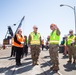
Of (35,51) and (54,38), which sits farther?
(35,51)

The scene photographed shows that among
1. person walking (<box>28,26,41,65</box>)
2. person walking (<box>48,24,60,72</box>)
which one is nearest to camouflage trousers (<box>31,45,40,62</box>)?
person walking (<box>28,26,41,65</box>)

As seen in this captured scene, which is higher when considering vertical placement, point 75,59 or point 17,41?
point 17,41

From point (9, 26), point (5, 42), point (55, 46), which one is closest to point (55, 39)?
point (55, 46)

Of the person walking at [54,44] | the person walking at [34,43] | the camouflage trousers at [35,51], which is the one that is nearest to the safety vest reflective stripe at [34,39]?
the person walking at [34,43]

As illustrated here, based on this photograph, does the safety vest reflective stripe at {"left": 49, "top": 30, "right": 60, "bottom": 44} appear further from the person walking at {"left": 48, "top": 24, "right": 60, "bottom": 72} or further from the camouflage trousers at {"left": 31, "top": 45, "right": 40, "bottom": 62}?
the camouflage trousers at {"left": 31, "top": 45, "right": 40, "bottom": 62}

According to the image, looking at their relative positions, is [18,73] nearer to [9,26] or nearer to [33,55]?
[33,55]

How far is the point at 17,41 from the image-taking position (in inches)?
540

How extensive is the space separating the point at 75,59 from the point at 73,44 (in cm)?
88

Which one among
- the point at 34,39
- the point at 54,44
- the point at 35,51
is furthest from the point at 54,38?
the point at 35,51

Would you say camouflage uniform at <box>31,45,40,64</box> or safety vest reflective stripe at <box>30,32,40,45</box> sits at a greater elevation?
safety vest reflective stripe at <box>30,32,40,45</box>

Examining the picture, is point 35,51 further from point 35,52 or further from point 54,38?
point 54,38

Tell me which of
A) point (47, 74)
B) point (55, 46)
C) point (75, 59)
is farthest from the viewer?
point (75, 59)

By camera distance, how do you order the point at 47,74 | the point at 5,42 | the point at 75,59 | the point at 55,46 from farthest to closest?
the point at 5,42
the point at 75,59
the point at 55,46
the point at 47,74

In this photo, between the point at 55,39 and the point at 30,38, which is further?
the point at 30,38
